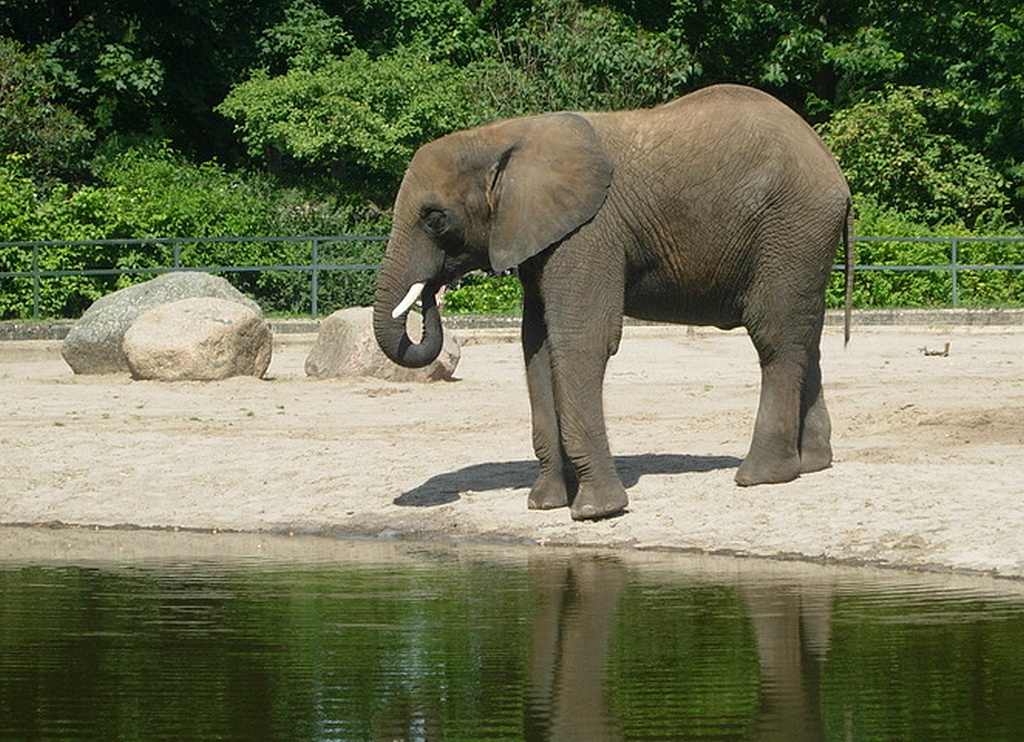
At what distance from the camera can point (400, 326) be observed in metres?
13.1

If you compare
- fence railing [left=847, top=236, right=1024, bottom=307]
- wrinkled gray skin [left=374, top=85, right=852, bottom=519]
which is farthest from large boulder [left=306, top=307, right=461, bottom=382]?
fence railing [left=847, top=236, right=1024, bottom=307]

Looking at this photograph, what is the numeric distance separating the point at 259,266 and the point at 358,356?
9227mm

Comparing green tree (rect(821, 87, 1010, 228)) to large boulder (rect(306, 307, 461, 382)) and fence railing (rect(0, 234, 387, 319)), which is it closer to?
fence railing (rect(0, 234, 387, 319))

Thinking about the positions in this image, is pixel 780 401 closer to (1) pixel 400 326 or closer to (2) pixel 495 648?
(1) pixel 400 326

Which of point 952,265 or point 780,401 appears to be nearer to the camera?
point 780,401

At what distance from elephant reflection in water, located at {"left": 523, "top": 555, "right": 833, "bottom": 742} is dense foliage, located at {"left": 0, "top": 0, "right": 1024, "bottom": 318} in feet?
66.7

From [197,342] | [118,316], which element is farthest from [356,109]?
[197,342]

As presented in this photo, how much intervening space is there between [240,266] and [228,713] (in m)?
23.4

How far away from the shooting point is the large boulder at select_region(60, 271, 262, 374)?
74.6ft

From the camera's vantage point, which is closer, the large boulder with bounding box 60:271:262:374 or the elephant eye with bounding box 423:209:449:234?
the elephant eye with bounding box 423:209:449:234

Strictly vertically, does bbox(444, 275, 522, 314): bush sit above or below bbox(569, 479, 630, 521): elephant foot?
below

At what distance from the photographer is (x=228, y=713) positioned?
315 inches

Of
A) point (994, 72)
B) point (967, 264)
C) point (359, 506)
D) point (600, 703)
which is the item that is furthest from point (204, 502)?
point (994, 72)

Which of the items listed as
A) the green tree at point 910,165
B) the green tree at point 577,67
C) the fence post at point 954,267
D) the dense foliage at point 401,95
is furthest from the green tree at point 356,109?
the fence post at point 954,267
